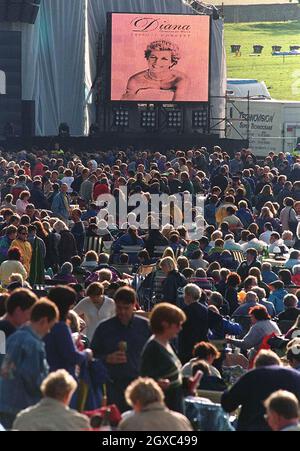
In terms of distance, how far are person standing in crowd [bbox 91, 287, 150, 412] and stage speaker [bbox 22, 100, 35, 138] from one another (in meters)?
30.9

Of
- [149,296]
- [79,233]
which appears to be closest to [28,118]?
[79,233]

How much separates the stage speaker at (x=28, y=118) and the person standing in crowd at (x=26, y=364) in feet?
104

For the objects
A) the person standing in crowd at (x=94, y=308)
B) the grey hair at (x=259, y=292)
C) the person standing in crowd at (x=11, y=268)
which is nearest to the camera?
the person standing in crowd at (x=94, y=308)

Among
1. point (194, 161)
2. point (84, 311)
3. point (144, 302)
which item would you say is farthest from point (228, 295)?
point (194, 161)

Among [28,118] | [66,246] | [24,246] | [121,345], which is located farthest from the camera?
[28,118]

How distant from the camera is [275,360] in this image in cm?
963

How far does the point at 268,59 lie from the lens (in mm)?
91750

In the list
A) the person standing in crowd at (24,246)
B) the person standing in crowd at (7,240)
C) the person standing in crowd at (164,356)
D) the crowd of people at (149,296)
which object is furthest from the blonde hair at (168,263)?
the person standing in crowd at (164,356)

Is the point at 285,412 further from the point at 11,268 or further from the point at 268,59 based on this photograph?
the point at 268,59

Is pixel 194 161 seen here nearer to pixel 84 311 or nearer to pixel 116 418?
pixel 84 311

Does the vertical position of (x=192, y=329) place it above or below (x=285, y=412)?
below

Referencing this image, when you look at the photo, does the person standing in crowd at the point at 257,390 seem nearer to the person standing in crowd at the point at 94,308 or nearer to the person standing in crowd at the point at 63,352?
the person standing in crowd at the point at 63,352

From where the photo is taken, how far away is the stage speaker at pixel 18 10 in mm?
39469

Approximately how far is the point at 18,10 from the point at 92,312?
27325mm
